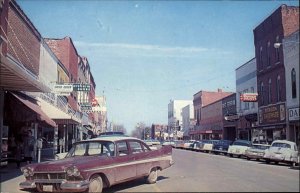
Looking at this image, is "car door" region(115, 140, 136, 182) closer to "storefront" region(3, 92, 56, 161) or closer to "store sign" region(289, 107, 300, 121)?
"storefront" region(3, 92, 56, 161)

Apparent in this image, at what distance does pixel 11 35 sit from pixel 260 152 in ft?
56.0

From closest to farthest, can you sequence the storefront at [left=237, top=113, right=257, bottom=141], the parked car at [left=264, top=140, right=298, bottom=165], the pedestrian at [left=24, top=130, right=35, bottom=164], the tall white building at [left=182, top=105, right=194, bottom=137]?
the parked car at [left=264, top=140, right=298, bottom=165] → the pedestrian at [left=24, top=130, right=35, bottom=164] → the storefront at [left=237, top=113, right=257, bottom=141] → the tall white building at [left=182, top=105, right=194, bottom=137]

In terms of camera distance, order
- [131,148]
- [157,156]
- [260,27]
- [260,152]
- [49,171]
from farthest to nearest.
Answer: [260,27], [260,152], [157,156], [131,148], [49,171]

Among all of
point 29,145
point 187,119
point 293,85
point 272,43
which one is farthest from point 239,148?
point 187,119

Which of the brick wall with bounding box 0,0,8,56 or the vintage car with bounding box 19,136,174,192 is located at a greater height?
the brick wall with bounding box 0,0,8,56

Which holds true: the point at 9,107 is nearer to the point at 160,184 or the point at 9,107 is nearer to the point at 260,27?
the point at 160,184

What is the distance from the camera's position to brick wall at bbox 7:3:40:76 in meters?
20.9

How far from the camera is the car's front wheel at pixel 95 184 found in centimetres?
1075

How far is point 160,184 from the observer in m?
13.1

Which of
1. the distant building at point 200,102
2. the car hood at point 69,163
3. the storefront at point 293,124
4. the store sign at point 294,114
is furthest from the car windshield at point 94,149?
the distant building at point 200,102

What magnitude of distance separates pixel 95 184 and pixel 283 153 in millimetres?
15747

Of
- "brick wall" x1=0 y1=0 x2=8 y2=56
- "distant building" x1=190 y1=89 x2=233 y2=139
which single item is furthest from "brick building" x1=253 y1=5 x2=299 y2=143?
"distant building" x1=190 y1=89 x2=233 y2=139

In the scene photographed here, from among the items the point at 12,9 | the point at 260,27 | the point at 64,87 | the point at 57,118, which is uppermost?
the point at 260,27

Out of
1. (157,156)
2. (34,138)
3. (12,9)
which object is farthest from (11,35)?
(157,156)
